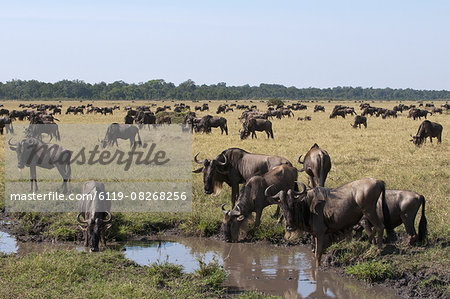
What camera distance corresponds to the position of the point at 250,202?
8.75 meters

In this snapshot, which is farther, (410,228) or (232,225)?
(232,225)

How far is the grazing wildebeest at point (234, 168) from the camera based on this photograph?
9992mm

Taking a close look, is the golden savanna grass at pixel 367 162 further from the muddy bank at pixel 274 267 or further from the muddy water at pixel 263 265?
the muddy water at pixel 263 265

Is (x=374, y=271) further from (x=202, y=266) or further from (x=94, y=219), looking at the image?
(x=94, y=219)

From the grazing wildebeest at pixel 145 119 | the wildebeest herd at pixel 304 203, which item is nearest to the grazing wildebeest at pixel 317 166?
the wildebeest herd at pixel 304 203

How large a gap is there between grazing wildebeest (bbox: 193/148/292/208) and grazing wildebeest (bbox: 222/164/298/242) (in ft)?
3.36

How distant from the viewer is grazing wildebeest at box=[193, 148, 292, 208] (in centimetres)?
999

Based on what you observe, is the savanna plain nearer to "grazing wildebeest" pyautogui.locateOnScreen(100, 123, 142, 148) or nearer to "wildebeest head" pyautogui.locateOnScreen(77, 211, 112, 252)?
"wildebeest head" pyautogui.locateOnScreen(77, 211, 112, 252)

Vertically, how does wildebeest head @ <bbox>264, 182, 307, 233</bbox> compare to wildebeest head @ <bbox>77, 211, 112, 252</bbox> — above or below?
above

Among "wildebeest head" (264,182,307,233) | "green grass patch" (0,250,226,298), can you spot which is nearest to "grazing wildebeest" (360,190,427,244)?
"wildebeest head" (264,182,307,233)

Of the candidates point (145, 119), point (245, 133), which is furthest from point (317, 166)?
point (145, 119)

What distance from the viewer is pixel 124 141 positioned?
2383cm

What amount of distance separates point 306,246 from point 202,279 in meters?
2.55

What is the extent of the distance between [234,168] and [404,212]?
11.3 feet
